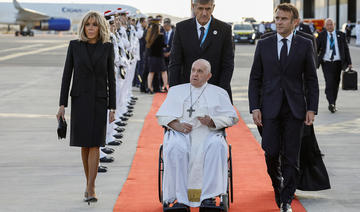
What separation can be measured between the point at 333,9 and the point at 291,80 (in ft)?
255

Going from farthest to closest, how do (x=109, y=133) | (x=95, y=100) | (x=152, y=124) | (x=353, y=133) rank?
(x=152, y=124) < (x=353, y=133) < (x=109, y=133) < (x=95, y=100)

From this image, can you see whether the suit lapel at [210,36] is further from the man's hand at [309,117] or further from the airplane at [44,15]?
the airplane at [44,15]

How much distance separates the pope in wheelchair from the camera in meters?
6.08

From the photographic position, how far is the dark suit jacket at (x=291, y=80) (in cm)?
630

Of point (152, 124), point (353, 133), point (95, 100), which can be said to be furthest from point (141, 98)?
point (95, 100)

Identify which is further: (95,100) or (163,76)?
(163,76)

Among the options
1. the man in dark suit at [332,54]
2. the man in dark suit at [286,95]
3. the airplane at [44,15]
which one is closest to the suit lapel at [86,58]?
the man in dark suit at [286,95]

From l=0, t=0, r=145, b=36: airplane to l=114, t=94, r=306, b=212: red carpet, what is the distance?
78616 millimetres

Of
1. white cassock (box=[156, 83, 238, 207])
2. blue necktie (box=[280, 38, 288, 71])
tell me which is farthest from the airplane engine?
blue necktie (box=[280, 38, 288, 71])

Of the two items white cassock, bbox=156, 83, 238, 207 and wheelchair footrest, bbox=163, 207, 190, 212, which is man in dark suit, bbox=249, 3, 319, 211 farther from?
wheelchair footrest, bbox=163, 207, 190, 212

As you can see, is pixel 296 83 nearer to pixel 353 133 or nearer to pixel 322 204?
pixel 322 204

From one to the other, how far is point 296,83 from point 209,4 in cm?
112

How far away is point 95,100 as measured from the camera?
675 centimetres

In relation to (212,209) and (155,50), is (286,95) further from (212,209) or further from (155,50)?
(155,50)
